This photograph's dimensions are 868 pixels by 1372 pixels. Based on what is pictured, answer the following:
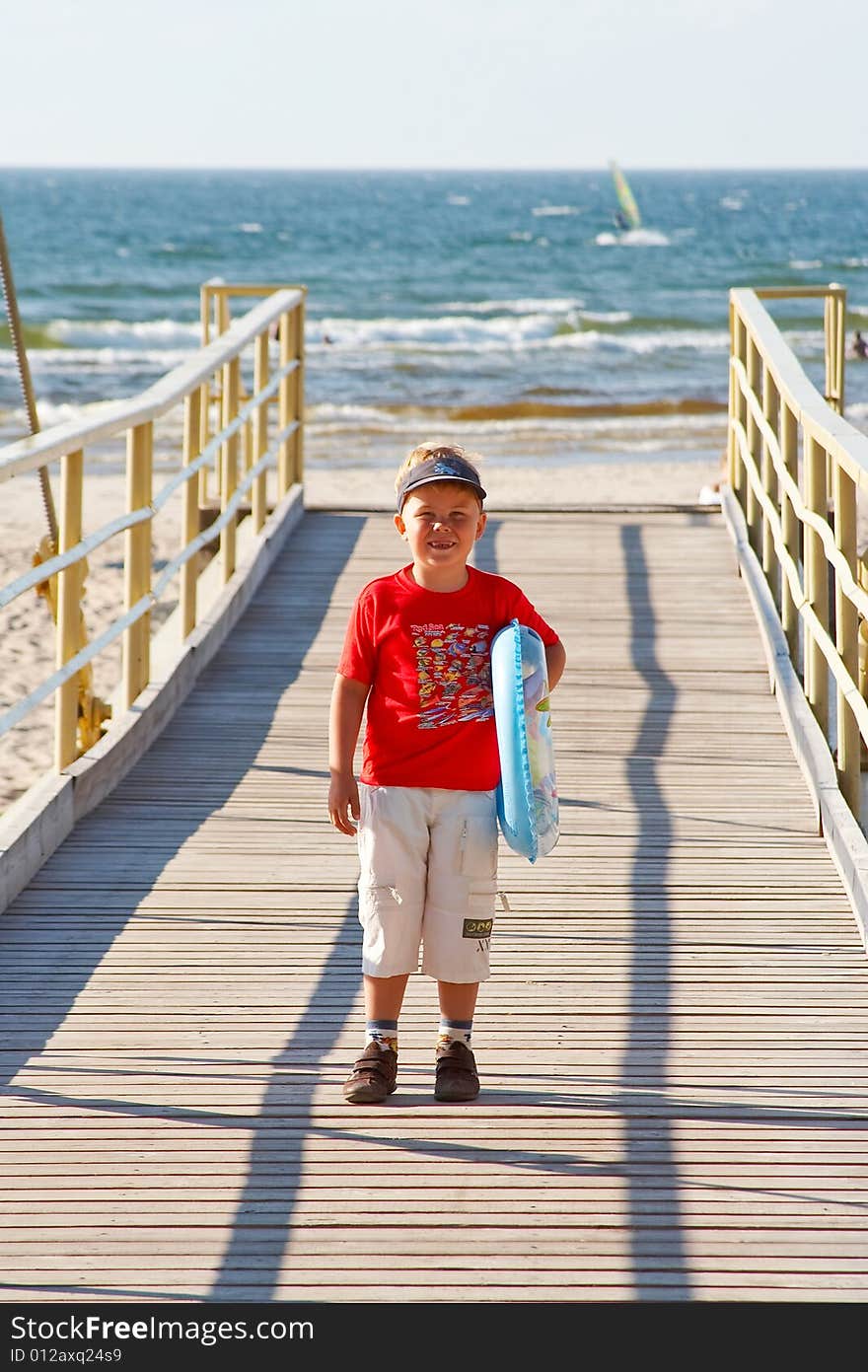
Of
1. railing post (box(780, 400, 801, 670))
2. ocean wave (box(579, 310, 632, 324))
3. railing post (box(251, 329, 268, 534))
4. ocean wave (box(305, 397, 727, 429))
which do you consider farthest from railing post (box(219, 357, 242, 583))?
ocean wave (box(579, 310, 632, 324))

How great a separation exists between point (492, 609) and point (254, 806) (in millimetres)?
1800

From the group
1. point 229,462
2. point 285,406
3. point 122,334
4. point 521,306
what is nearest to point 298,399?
point 285,406

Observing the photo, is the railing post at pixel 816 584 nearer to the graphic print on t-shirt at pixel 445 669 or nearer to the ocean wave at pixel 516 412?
the graphic print on t-shirt at pixel 445 669

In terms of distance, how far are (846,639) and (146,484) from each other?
217 centimetres

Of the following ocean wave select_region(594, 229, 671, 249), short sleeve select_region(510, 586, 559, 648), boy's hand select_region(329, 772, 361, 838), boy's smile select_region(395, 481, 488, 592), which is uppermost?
ocean wave select_region(594, 229, 671, 249)

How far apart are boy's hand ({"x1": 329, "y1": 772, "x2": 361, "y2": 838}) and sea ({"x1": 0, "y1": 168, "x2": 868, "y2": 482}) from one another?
53.8ft

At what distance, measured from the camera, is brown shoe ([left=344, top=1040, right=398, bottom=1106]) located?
3057mm

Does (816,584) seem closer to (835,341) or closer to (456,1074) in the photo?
(456,1074)

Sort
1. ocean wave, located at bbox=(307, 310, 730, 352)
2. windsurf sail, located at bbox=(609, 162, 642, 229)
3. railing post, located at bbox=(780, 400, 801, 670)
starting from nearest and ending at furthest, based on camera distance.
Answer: railing post, located at bbox=(780, 400, 801, 670)
ocean wave, located at bbox=(307, 310, 730, 352)
windsurf sail, located at bbox=(609, 162, 642, 229)

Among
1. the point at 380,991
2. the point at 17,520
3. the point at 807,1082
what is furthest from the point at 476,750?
the point at 17,520

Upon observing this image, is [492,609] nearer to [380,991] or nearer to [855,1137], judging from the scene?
[380,991]

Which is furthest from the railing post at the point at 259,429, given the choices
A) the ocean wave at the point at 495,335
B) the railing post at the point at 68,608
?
the ocean wave at the point at 495,335

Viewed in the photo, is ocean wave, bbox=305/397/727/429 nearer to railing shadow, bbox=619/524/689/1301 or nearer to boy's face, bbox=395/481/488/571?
railing shadow, bbox=619/524/689/1301

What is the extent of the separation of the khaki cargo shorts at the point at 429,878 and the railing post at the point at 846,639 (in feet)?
5.15
